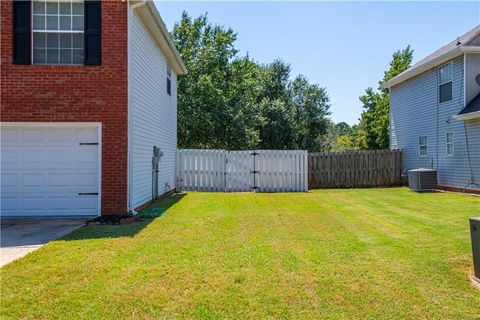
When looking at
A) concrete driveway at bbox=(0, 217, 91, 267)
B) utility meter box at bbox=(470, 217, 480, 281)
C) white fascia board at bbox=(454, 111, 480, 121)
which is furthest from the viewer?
white fascia board at bbox=(454, 111, 480, 121)

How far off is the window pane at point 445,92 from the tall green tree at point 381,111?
Result: 16.0m

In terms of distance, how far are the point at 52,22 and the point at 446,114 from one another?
45.2ft

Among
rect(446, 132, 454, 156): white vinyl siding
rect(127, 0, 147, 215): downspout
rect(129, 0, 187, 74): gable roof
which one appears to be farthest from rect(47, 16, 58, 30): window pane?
rect(446, 132, 454, 156): white vinyl siding

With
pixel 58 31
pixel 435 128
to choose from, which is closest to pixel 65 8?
pixel 58 31

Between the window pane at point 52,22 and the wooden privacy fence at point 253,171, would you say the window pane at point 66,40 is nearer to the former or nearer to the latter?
the window pane at point 52,22

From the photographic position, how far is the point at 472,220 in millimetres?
4395

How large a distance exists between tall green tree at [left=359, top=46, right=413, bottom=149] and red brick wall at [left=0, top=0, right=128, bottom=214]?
87.7 ft

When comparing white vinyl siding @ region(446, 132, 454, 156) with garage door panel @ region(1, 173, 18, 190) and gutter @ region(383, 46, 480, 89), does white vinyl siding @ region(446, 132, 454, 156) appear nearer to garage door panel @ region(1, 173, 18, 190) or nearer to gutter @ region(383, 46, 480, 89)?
gutter @ region(383, 46, 480, 89)

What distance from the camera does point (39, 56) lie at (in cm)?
852

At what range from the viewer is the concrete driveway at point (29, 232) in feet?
18.4

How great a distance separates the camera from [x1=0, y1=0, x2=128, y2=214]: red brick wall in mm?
8391

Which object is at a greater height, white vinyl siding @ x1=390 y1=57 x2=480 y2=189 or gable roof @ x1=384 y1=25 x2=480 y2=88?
gable roof @ x1=384 y1=25 x2=480 y2=88

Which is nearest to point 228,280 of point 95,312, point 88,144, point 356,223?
point 95,312

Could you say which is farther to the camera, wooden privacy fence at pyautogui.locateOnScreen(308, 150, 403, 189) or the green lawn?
wooden privacy fence at pyautogui.locateOnScreen(308, 150, 403, 189)
